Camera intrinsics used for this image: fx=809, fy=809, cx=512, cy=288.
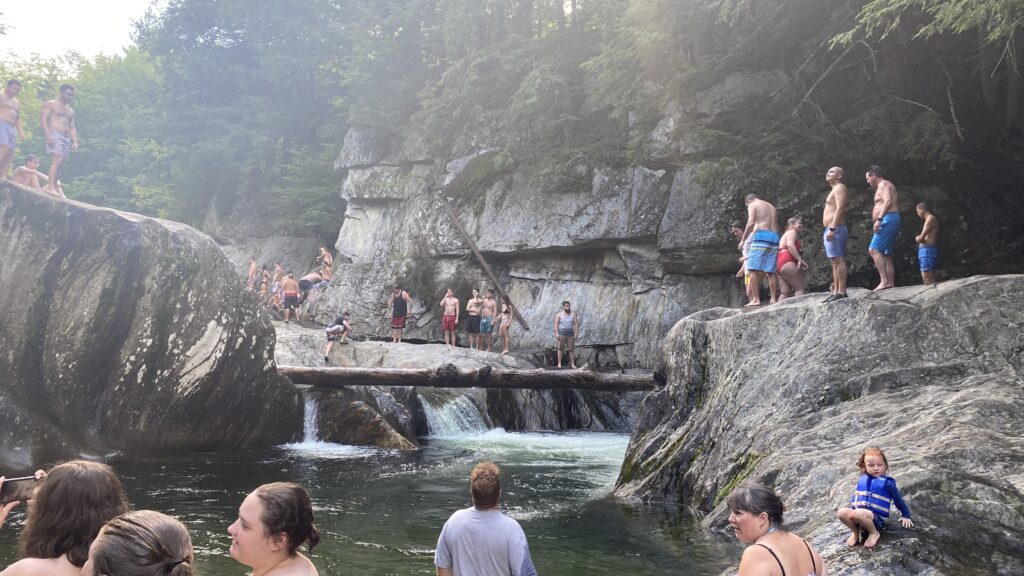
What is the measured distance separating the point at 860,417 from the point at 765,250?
5255 mm

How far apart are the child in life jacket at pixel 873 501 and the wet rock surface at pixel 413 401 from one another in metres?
10.2

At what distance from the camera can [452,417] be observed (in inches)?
683

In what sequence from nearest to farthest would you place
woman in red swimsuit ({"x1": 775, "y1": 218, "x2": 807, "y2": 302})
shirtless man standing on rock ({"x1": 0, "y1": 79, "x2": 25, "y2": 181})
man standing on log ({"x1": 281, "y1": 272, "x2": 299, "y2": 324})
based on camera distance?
shirtless man standing on rock ({"x1": 0, "y1": 79, "x2": 25, "y2": 181}) → woman in red swimsuit ({"x1": 775, "y1": 218, "x2": 807, "y2": 302}) → man standing on log ({"x1": 281, "y1": 272, "x2": 299, "y2": 324})

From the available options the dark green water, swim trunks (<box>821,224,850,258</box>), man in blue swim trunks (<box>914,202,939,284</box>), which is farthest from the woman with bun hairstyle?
man in blue swim trunks (<box>914,202,939,284</box>)

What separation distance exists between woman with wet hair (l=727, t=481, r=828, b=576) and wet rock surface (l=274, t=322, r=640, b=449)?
11.1 meters

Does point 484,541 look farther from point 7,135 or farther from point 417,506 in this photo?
point 7,135

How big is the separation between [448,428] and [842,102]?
1264cm

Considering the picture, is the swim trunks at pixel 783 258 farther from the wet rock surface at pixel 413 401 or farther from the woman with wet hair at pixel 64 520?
the woman with wet hair at pixel 64 520

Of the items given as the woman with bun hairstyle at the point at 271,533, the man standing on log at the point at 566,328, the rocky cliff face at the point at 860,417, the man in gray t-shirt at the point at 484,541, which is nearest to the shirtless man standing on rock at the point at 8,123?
the rocky cliff face at the point at 860,417

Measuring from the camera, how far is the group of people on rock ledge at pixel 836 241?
10.6m

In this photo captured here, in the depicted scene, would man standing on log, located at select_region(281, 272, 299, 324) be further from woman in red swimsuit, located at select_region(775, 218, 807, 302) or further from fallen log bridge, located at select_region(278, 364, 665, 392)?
woman in red swimsuit, located at select_region(775, 218, 807, 302)

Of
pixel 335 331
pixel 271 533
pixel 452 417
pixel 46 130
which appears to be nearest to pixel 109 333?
pixel 46 130

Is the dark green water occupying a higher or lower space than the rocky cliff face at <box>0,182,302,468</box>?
lower

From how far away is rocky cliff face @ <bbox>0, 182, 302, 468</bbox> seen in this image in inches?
437
